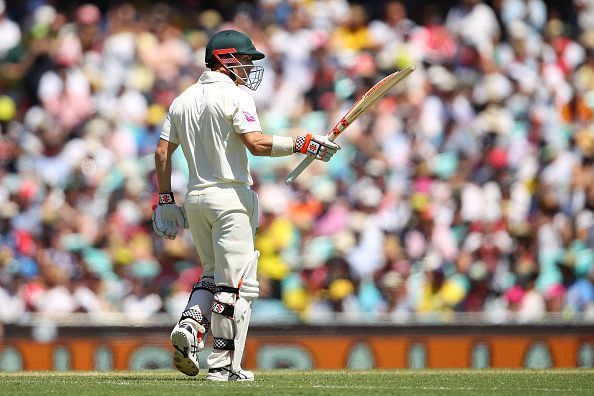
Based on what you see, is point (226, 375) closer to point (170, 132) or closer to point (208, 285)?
point (208, 285)

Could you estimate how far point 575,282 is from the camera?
13203 mm

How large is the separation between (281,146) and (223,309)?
100cm

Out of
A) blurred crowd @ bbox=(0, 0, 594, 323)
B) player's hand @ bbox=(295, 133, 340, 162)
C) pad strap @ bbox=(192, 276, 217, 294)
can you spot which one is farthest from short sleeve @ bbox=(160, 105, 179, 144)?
blurred crowd @ bbox=(0, 0, 594, 323)

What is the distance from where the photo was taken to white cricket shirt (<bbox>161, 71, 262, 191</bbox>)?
7.47 meters

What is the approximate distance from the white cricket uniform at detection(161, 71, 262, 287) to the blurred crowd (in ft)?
12.8

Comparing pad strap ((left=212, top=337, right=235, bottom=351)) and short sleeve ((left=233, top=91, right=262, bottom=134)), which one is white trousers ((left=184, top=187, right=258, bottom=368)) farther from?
short sleeve ((left=233, top=91, right=262, bottom=134))

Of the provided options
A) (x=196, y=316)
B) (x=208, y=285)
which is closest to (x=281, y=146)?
(x=208, y=285)

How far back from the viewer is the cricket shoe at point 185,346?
7281 mm

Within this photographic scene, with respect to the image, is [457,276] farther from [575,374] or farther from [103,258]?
[575,374]

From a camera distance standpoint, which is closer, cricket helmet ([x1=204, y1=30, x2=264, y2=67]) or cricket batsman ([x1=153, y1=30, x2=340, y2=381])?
cricket batsman ([x1=153, y1=30, x2=340, y2=381])

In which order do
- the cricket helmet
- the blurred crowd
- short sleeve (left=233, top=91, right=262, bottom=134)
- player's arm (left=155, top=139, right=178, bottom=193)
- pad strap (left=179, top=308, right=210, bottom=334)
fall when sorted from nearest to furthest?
short sleeve (left=233, top=91, right=262, bottom=134) < pad strap (left=179, top=308, right=210, bottom=334) < player's arm (left=155, top=139, right=178, bottom=193) < the cricket helmet < the blurred crowd

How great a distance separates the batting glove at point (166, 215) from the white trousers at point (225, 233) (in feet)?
0.80

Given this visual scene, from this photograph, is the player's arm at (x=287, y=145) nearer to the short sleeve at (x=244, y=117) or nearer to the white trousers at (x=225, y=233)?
the short sleeve at (x=244, y=117)

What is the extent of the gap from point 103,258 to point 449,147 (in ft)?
13.5
